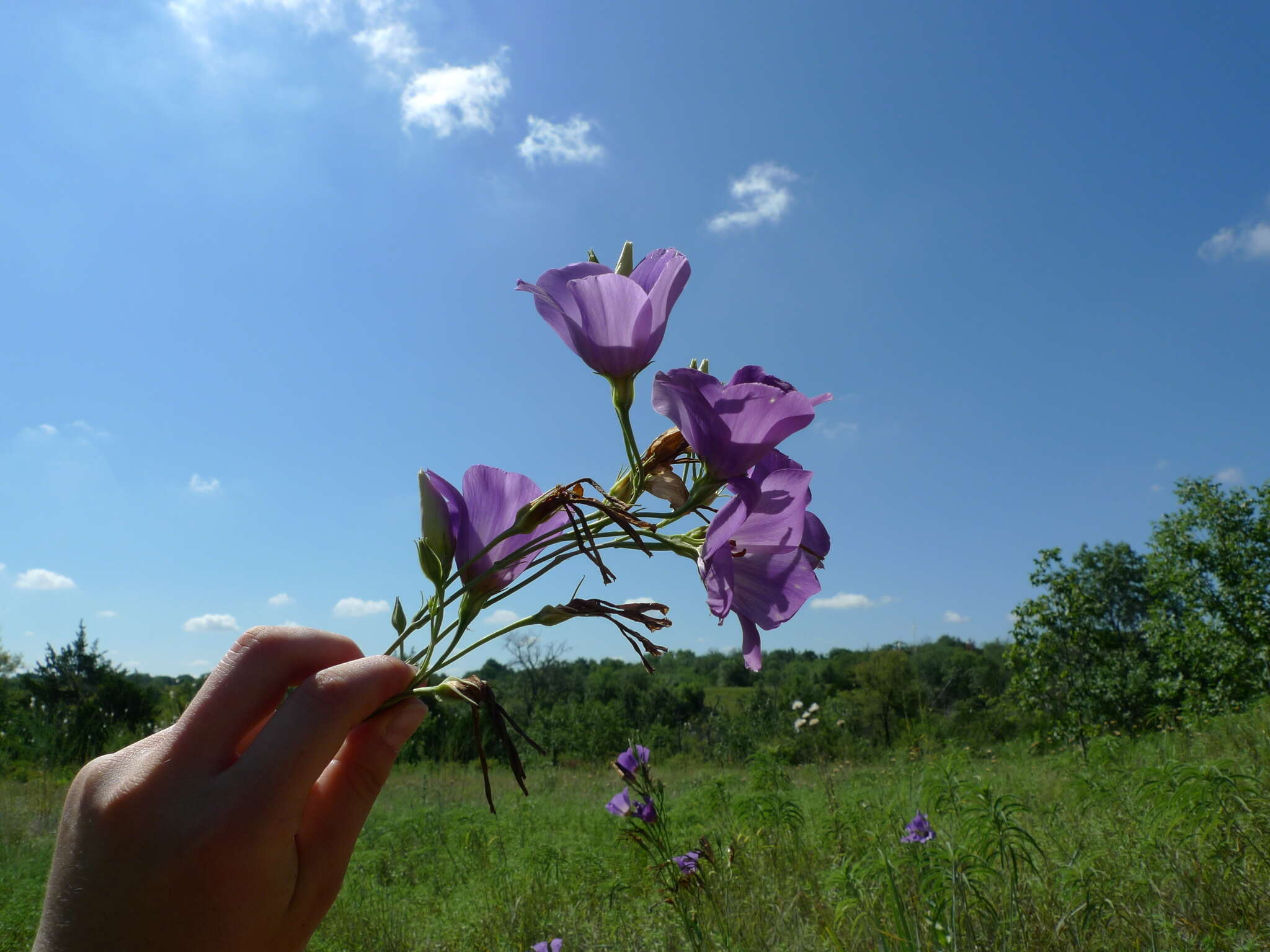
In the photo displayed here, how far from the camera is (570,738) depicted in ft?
61.2

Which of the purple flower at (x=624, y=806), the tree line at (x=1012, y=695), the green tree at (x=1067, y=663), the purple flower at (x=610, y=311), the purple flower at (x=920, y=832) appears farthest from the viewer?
the green tree at (x=1067, y=663)

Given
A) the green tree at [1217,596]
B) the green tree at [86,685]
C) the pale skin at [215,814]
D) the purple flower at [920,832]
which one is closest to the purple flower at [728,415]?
the pale skin at [215,814]

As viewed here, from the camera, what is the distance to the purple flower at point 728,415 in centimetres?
64

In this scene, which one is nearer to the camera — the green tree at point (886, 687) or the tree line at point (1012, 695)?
the tree line at point (1012, 695)

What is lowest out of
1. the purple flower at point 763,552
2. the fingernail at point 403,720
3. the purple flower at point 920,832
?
the purple flower at point 920,832

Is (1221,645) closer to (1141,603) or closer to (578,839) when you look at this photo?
(578,839)

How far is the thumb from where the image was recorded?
2.56 feet

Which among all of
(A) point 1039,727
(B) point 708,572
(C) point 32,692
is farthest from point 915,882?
(C) point 32,692

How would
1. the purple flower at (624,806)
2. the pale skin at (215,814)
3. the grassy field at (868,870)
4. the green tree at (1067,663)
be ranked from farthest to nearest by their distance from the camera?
1. the green tree at (1067,663)
2. the purple flower at (624,806)
3. the grassy field at (868,870)
4. the pale skin at (215,814)

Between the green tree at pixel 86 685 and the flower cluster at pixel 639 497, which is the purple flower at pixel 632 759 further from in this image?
the green tree at pixel 86 685

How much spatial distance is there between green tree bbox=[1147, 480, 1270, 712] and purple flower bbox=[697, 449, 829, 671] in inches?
580

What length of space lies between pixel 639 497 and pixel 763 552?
0.16 metres

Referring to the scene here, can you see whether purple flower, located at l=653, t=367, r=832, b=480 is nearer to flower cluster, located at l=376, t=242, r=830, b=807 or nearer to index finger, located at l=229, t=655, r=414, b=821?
flower cluster, located at l=376, t=242, r=830, b=807

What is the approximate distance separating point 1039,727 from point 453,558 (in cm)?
1764
